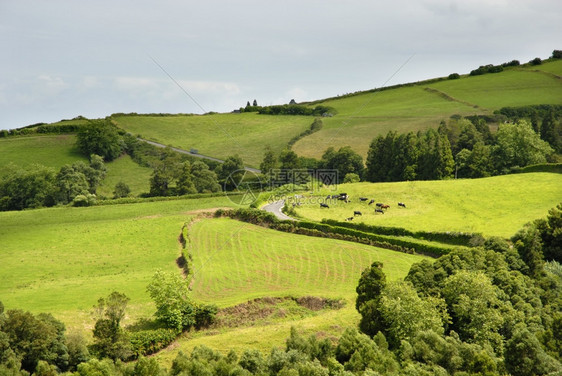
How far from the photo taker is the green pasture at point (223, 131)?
14400 centimetres

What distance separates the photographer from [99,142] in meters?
135

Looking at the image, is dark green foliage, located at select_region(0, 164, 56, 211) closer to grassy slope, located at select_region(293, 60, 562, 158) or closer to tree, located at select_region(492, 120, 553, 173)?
grassy slope, located at select_region(293, 60, 562, 158)

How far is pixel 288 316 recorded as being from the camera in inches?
1993

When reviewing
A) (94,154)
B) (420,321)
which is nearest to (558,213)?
(420,321)

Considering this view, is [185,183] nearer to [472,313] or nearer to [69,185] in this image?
[69,185]

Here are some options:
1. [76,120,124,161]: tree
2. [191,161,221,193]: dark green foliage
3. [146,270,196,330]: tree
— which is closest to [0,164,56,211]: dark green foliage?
[76,120,124,161]: tree

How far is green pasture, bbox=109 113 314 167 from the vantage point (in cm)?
14400

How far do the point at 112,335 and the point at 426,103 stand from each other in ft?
451

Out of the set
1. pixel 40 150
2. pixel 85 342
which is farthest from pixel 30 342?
pixel 40 150

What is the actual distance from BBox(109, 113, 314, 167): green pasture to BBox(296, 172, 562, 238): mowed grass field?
180 ft

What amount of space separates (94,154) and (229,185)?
40.5 metres

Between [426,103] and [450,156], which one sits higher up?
[426,103]

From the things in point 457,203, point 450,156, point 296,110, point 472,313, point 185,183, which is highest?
point 296,110

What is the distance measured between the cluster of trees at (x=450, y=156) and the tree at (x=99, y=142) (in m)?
69.6
